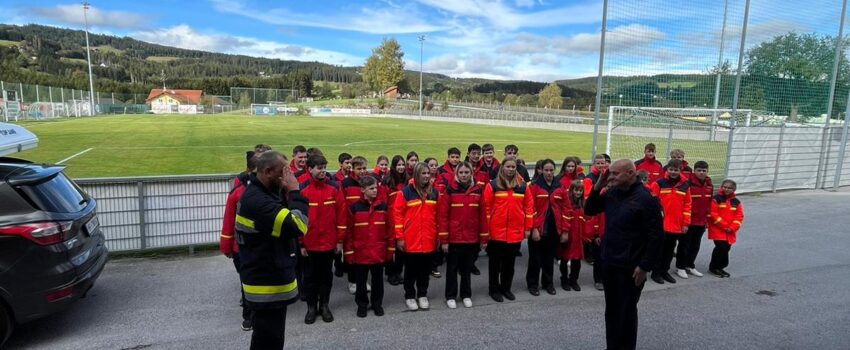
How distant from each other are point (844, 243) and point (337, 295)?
343 inches

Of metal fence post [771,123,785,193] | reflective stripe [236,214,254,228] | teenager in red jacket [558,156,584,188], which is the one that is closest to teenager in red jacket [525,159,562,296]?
teenager in red jacket [558,156,584,188]

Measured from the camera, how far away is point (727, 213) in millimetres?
6285

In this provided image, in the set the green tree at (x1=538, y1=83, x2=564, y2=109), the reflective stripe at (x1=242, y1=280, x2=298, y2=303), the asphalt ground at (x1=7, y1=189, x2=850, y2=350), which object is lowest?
the asphalt ground at (x1=7, y1=189, x2=850, y2=350)

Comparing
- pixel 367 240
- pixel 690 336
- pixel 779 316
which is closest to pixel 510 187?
pixel 367 240

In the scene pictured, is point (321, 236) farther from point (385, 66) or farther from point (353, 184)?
point (385, 66)

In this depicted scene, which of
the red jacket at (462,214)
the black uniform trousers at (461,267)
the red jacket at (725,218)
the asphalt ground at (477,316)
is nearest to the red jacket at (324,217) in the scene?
the asphalt ground at (477,316)

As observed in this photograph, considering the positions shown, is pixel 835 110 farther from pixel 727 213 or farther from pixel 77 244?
pixel 77 244

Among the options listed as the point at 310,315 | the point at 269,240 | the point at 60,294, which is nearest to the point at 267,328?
the point at 269,240

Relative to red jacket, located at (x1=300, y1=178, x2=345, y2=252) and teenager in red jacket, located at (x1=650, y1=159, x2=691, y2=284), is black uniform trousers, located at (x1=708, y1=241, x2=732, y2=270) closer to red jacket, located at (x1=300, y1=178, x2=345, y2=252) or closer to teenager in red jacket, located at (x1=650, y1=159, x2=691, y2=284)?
teenager in red jacket, located at (x1=650, y1=159, x2=691, y2=284)

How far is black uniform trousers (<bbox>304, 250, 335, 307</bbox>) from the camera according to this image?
483 centimetres

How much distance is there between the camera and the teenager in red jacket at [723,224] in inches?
246

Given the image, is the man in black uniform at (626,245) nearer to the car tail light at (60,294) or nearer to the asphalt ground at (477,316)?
the asphalt ground at (477,316)

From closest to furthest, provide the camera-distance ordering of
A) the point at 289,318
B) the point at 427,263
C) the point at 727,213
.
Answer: the point at 289,318 → the point at 427,263 → the point at 727,213

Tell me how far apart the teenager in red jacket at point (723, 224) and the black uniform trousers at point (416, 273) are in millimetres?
4098
